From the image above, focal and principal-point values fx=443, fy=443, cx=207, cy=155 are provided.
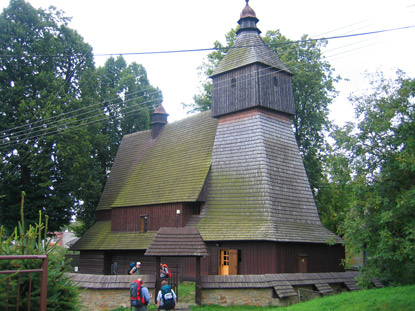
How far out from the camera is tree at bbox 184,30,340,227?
97.6ft

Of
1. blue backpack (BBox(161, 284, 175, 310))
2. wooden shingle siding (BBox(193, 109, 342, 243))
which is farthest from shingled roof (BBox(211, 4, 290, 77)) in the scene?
blue backpack (BBox(161, 284, 175, 310))

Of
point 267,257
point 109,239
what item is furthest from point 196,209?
point 109,239

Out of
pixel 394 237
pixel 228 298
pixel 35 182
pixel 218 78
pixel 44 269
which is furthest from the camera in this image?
pixel 35 182

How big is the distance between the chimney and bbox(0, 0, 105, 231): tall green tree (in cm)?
402

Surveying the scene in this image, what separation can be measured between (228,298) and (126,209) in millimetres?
12326

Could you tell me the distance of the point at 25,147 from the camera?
2758cm

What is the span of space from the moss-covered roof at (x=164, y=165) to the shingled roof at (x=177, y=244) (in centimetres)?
518

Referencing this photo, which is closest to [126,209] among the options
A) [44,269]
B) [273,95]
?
[273,95]

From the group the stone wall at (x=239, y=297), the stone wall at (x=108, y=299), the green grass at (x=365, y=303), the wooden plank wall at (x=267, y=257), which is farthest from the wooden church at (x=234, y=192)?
the green grass at (x=365, y=303)

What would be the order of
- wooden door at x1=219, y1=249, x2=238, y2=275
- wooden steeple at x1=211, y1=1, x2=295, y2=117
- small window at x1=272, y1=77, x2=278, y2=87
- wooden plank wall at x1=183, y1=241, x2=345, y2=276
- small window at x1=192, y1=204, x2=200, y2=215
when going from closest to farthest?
1. wooden plank wall at x1=183, y1=241, x2=345, y2=276
2. wooden door at x1=219, y1=249, x2=238, y2=275
3. small window at x1=192, y1=204, x2=200, y2=215
4. wooden steeple at x1=211, y1=1, x2=295, y2=117
5. small window at x1=272, y1=77, x2=278, y2=87

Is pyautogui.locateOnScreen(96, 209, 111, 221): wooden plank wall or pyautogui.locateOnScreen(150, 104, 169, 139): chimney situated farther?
pyautogui.locateOnScreen(150, 104, 169, 139): chimney

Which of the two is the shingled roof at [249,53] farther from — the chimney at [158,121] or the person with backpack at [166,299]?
the person with backpack at [166,299]

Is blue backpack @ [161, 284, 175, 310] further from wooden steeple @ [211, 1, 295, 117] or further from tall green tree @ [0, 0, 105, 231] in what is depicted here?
tall green tree @ [0, 0, 105, 231]

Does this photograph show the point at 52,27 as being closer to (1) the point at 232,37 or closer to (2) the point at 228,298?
(1) the point at 232,37
